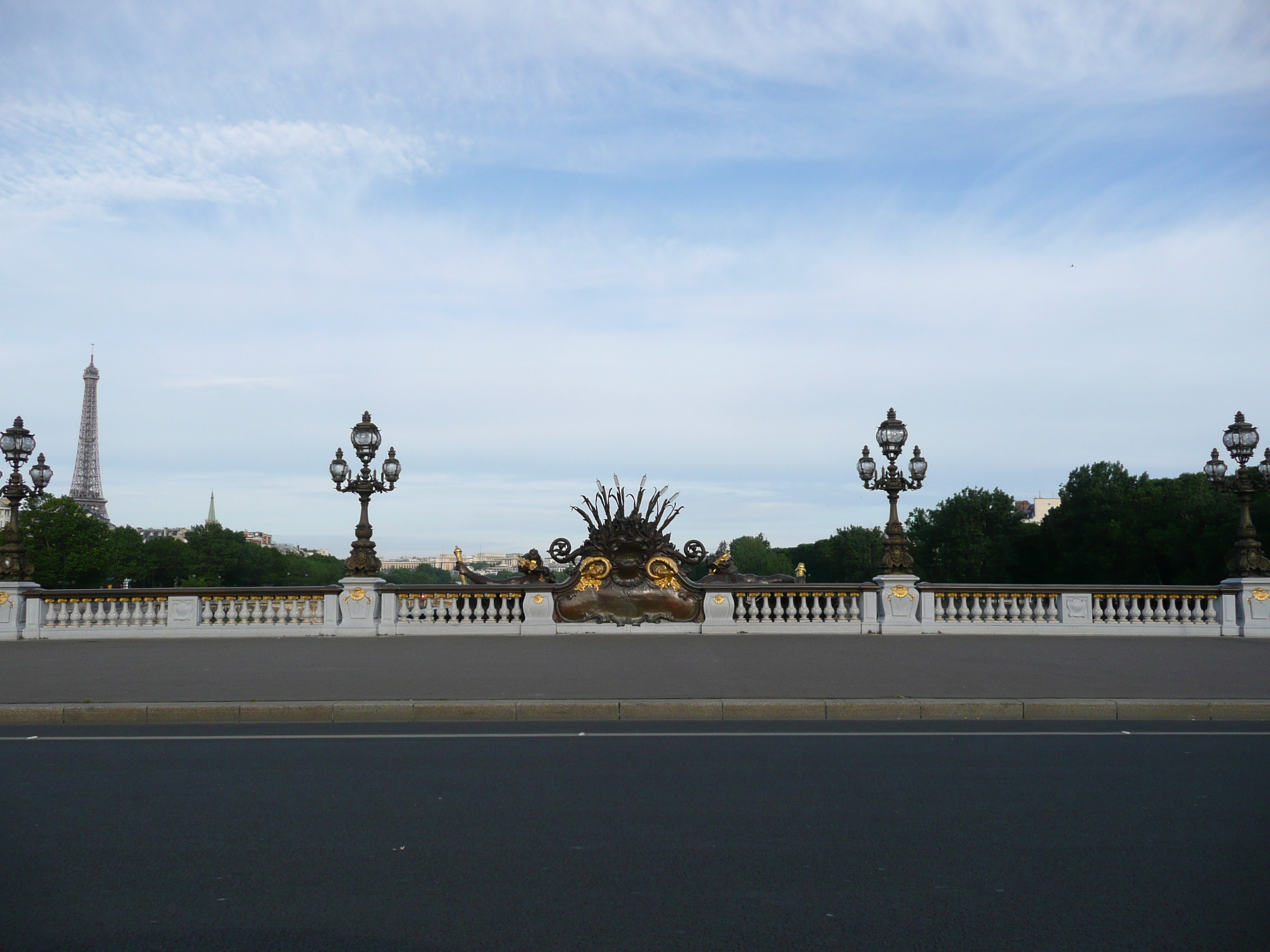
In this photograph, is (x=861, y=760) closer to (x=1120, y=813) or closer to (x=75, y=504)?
(x=1120, y=813)

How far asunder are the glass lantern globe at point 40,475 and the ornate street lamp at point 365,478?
680cm

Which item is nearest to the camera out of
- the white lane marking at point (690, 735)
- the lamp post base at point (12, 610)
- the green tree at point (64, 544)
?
the white lane marking at point (690, 735)

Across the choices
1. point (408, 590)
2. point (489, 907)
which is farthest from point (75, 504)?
point (489, 907)

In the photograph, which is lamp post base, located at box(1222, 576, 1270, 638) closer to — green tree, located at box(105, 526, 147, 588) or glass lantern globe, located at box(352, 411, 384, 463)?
glass lantern globe, located at box(352, 411, 384, 463)

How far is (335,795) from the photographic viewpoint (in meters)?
6.77

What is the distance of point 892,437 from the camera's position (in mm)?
21062

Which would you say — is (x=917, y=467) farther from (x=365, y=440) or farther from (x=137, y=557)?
(x=137, y=557)

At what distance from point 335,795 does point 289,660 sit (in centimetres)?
879

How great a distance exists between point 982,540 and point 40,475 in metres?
83.4

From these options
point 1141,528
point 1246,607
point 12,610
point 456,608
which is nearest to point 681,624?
point 456,608

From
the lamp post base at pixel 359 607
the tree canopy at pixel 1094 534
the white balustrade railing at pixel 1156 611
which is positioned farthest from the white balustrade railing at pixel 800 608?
the tree canopy at pixel 1094 534

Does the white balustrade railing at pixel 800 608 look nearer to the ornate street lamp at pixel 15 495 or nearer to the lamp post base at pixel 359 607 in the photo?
the lamp post base at pixel 359 607

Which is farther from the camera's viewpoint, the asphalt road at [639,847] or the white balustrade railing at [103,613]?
the white balustrade railing at [103,613]

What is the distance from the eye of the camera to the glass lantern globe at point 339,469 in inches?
851
